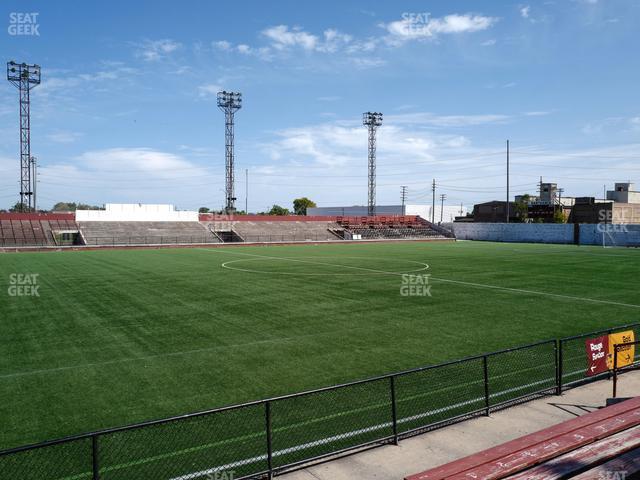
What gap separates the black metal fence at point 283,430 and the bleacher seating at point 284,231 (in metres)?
60.4

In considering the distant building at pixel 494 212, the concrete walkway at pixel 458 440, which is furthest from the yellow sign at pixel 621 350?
the distant building at pixel 494 212

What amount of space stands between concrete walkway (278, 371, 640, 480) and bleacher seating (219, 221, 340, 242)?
61863 millimetres

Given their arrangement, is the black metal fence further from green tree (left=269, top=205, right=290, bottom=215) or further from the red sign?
green tree (left=269, top=205, right=290, bottom=215)

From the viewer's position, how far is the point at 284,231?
76.8 m

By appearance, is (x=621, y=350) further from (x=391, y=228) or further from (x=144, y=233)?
(x=391, y=228)

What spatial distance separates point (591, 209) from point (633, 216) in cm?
806

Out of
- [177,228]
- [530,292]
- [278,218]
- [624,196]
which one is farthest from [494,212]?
[530,292]

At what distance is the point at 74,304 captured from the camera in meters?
20.9

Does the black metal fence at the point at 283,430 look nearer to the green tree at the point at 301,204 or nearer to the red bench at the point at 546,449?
the red bench at the point at 546,449

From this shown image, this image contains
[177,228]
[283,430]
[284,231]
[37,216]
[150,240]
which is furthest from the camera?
[284,231]

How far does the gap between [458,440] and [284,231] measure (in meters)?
69.3

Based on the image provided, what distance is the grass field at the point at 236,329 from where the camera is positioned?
1064 cm

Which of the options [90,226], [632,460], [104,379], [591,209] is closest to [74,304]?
[104,379]

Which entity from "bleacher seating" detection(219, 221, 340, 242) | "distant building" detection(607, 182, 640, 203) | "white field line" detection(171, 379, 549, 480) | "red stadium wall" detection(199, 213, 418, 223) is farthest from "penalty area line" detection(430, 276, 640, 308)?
"distant building" detection(607, 182, 640, 203)
